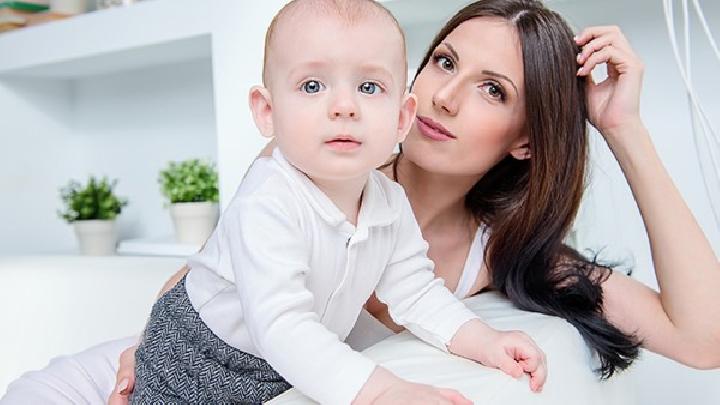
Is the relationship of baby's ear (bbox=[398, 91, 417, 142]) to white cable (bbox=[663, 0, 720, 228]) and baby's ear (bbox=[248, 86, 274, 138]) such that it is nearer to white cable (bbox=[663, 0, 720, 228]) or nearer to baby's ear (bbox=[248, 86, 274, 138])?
baby's ear (bbox=[248, 86, 274, 138])

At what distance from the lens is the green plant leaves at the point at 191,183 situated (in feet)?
6.86

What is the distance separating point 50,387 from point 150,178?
4.18 feet

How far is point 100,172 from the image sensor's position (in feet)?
8.55

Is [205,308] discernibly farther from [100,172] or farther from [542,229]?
[100,172]

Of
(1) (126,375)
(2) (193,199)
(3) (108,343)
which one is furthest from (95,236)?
(1) (126,375)

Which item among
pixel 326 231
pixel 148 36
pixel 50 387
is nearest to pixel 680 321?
pixel 326 231

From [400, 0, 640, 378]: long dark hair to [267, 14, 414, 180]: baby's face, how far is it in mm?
392

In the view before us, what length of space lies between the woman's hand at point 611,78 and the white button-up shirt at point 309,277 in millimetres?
392

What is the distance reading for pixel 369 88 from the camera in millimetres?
849

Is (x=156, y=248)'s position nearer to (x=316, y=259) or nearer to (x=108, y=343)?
(x=108, y=343)

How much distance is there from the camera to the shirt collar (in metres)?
0.88

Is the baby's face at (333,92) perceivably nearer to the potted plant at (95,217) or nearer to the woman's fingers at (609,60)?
the woman's fingers at (609,60)

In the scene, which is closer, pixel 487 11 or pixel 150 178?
pixel 487 11

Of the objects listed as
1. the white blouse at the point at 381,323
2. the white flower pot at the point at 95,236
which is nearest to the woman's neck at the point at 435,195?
the white blouse at the point at 381,323
